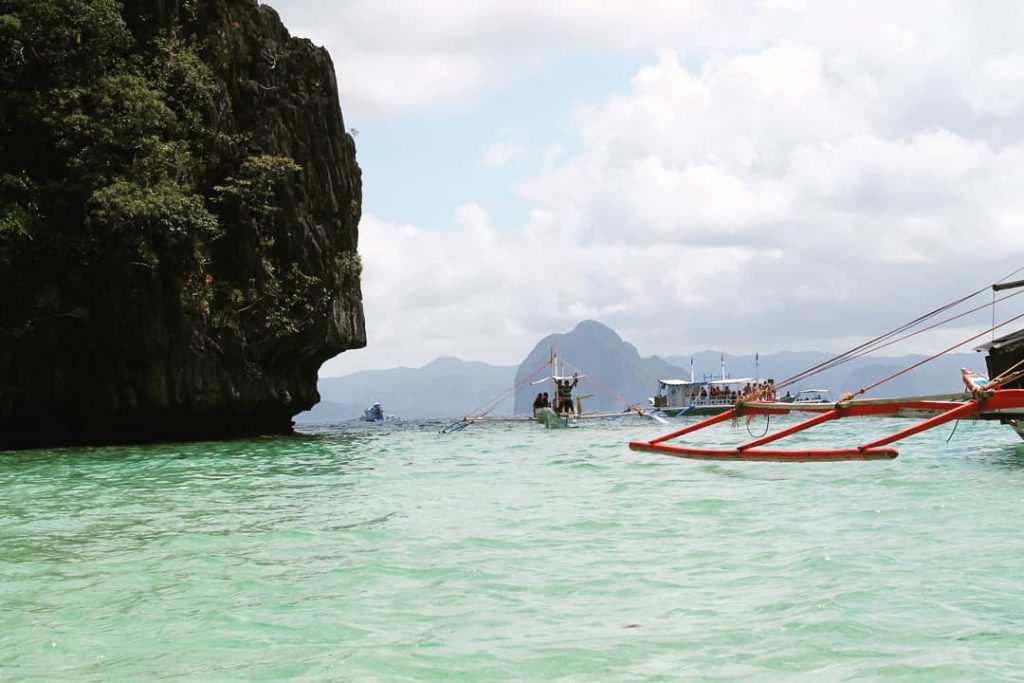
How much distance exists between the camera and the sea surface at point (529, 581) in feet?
17.8

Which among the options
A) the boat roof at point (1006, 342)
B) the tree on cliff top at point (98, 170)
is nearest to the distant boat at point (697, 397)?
the tree on cliff top at point (98, 170)

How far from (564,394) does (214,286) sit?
60.8 feet

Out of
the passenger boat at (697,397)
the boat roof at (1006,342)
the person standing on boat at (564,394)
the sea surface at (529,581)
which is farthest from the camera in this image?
the passenger boat at (697,397)

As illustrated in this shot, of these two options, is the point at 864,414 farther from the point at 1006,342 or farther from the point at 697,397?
the point at 697,397

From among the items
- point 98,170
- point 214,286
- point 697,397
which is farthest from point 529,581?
point 697,397

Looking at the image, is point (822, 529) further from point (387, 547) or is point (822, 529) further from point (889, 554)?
point (387, 547)

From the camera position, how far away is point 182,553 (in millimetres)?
9008

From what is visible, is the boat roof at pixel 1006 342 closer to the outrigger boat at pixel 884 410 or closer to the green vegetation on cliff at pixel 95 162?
the outrigger boat at pixel 884 410

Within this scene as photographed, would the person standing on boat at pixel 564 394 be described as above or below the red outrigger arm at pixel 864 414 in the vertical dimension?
above

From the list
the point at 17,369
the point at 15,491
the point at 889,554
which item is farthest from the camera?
the point at 17,369

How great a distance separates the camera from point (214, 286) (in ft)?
102

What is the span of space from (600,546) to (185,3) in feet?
93.9

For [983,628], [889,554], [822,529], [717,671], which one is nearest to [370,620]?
[717,671]

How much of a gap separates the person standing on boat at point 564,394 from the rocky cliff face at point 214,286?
10.7 meters
